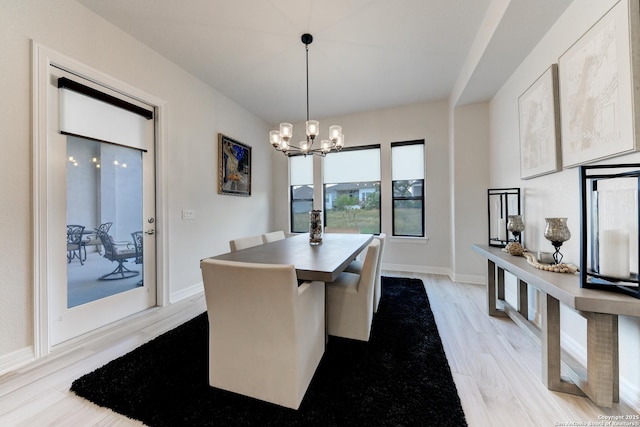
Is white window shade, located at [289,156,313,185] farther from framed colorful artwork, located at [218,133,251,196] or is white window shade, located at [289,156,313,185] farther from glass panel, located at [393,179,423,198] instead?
glass panel, located at [393,179,423,198]

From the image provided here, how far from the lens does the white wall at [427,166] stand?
402 centimetres

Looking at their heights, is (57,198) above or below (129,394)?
above

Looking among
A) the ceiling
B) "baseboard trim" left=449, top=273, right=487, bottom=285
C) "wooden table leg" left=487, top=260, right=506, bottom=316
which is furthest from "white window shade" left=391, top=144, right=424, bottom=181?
"wooden table leg" left=487, top=260, right=506, bottom=316

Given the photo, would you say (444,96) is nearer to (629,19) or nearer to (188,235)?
(629,19)

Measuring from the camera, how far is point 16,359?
1677mm

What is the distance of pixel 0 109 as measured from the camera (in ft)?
5.35

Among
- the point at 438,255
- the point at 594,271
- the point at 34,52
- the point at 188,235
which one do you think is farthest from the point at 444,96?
the point at 34,52

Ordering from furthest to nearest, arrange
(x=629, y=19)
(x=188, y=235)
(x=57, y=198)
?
1. (x=188, y=235)
2. (x=57, y=198)
3. (x=629, y=19)

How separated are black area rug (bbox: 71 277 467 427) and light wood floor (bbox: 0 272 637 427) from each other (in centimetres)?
7

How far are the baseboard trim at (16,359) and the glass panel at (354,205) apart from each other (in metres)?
3.80

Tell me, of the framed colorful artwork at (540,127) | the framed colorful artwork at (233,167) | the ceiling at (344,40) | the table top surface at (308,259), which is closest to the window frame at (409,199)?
the ceiling at (344,40)

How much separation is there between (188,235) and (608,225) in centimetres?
382

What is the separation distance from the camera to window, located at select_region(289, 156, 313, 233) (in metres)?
4.91

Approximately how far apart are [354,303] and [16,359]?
2.47m
